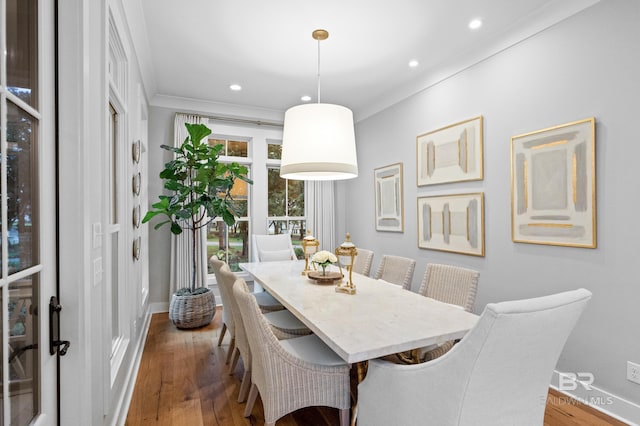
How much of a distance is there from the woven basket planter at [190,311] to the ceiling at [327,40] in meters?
2.43

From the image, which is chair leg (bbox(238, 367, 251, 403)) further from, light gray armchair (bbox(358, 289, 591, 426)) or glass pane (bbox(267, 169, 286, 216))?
glass pane (bbox(267, 169, 286, 216))

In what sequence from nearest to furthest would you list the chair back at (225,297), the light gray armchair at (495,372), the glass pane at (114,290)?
the light gray armchair at (495,372) < the glass pane at (114,290) < the chair back at (225,297)

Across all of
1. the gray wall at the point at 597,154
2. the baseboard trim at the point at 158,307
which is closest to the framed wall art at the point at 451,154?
the gray wall at the point at 597,154

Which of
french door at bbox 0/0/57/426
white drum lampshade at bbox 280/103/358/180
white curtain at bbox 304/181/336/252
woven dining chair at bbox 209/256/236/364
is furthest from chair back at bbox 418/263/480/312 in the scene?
white curtain at bbox 304/181/336/252

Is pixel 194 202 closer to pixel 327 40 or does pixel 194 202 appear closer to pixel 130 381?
pixel 130 381

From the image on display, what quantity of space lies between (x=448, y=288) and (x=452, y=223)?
43.3 inches

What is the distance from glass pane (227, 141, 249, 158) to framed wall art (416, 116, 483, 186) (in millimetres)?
2570

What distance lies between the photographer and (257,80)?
150 inches

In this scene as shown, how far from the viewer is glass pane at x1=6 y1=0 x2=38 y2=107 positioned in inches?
36.8

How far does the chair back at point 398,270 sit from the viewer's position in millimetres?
2779

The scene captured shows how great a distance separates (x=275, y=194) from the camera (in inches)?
205

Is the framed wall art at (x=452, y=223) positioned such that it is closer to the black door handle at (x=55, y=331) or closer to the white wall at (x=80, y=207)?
the white wall at (x=80, y=207)

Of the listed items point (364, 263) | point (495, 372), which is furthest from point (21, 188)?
point (364, 263)
